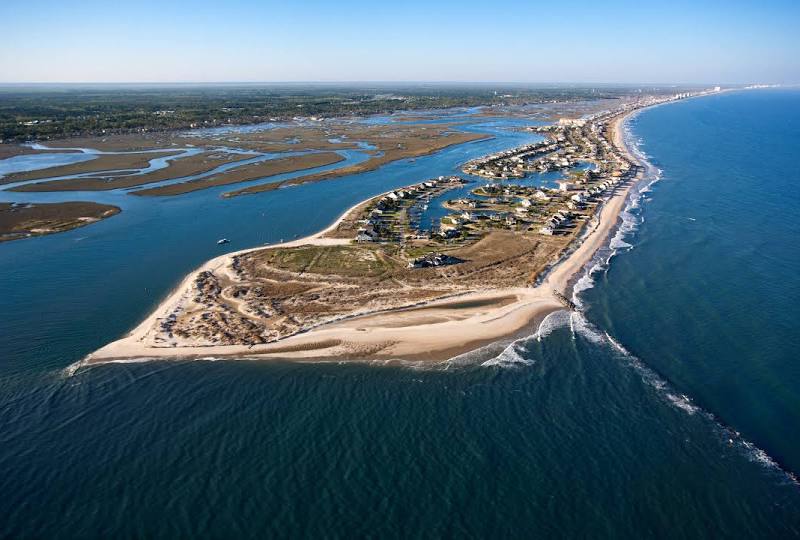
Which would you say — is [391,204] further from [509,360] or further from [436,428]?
[436,428]

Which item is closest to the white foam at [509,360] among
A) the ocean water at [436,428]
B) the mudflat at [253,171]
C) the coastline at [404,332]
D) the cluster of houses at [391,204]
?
the ocean water at [436,428]

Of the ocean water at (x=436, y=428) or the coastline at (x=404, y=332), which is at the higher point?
the coastline at (x=404, y=332)

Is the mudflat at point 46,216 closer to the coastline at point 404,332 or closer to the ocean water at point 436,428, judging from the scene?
the ocean water at point 436,428

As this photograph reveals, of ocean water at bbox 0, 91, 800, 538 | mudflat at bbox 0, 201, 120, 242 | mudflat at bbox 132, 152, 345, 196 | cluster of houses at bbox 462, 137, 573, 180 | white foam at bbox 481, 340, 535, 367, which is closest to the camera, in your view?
ocean water at bbox 0, 91, 800, 538

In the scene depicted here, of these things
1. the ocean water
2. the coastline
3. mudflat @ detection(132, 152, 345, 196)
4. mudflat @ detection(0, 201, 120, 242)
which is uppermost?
mudflat @ detection(132, 152, 345, 196)

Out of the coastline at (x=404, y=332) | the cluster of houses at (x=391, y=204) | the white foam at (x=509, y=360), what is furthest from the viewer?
the cluster of houses at (x=391, y=204)

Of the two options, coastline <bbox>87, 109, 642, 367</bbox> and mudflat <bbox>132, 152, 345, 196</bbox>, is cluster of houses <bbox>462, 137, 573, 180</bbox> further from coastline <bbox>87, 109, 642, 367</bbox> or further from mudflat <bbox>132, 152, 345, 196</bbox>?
coastline <bbox>87, 109, 642, 367</bbox>

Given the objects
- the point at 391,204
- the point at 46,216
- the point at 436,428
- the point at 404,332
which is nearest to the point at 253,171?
the point at 46,216

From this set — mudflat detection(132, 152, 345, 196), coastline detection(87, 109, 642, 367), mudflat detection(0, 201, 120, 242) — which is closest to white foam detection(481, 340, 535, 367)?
coastline detection(87, 109, 642, 367)
